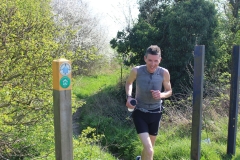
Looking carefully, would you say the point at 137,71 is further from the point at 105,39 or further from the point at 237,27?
the point at 105,39

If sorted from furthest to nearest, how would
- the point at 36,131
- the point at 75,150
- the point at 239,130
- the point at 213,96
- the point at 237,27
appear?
the point at 237,27 → the point at 213,96 → the point at 239,130 → the point at 75,150 → the point at 36,131

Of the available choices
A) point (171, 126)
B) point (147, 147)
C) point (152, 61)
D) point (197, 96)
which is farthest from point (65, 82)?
point (171, 126)

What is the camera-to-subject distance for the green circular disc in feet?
8.33

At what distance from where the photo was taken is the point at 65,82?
2.56 meters

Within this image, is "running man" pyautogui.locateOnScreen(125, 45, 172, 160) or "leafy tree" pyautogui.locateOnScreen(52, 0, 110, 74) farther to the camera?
"leafy tree" pyautogui.locateOnScreen(52, 0, 110, 74)

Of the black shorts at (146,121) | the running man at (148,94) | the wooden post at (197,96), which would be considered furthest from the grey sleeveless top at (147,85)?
the wooden post at (197,96)

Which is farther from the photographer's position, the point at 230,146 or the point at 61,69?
the point at 230,146

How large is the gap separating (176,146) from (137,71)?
89.9 inches

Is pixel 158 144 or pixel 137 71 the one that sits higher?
pixel 137 71

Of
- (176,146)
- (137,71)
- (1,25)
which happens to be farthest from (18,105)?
(176,146)

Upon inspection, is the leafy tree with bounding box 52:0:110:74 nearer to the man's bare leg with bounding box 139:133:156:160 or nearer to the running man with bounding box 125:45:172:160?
the running man with bounding box 125:45:172:160

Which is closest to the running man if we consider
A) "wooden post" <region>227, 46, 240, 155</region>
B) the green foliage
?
"wooden post" <region>227, 46, 240, 155</region>

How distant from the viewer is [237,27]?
531 inches

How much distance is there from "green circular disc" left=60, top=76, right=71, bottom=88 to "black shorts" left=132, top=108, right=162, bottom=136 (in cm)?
181
